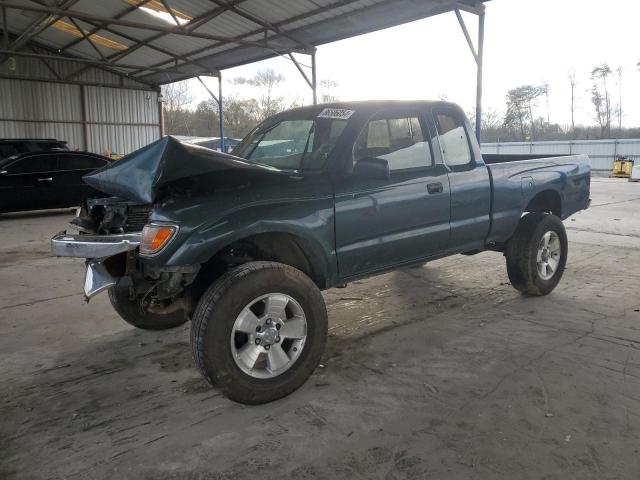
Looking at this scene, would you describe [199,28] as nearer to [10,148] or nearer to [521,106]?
[10,148]

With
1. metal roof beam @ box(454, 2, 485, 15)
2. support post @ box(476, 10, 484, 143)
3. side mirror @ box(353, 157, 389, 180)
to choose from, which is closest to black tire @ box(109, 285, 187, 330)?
side mirror @ box(353, 157, 389, 180)

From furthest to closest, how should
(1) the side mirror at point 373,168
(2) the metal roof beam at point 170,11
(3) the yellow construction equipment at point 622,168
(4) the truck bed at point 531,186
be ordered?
(3) the yellow construction equipment at point 622,168 < (2) the metal roof beam at point 170,11 < (4) the truck bed at point 531,186 < (1) the side mirror at point 373,168

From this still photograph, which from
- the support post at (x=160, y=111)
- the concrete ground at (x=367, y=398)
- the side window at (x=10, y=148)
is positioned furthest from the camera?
the support post at (x=160, y=111)

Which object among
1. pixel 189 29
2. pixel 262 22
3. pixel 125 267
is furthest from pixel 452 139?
pixel 189 29

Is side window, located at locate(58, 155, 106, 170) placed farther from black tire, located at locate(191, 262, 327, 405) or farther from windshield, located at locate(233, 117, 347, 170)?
black tire, located at locate(191, 262, 327, 405)

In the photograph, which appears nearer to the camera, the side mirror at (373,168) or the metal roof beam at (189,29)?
the side mirror at (373,168)

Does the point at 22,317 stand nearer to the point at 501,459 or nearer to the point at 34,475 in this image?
the point at 34,475

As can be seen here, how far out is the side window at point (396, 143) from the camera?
3764 millimetres

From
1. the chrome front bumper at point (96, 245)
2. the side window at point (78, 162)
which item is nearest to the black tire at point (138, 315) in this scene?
the chrome front bumper at point (96, 245)

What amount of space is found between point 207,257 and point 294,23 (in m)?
11.6

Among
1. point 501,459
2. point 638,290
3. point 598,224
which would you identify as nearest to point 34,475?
point 501,459

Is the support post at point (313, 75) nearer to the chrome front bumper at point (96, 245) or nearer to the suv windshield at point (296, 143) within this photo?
the suv windshield at point (296, 143)

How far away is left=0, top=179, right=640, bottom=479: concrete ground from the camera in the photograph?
2.50 m

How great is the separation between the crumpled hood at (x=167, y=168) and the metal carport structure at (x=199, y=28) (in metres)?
8.82
